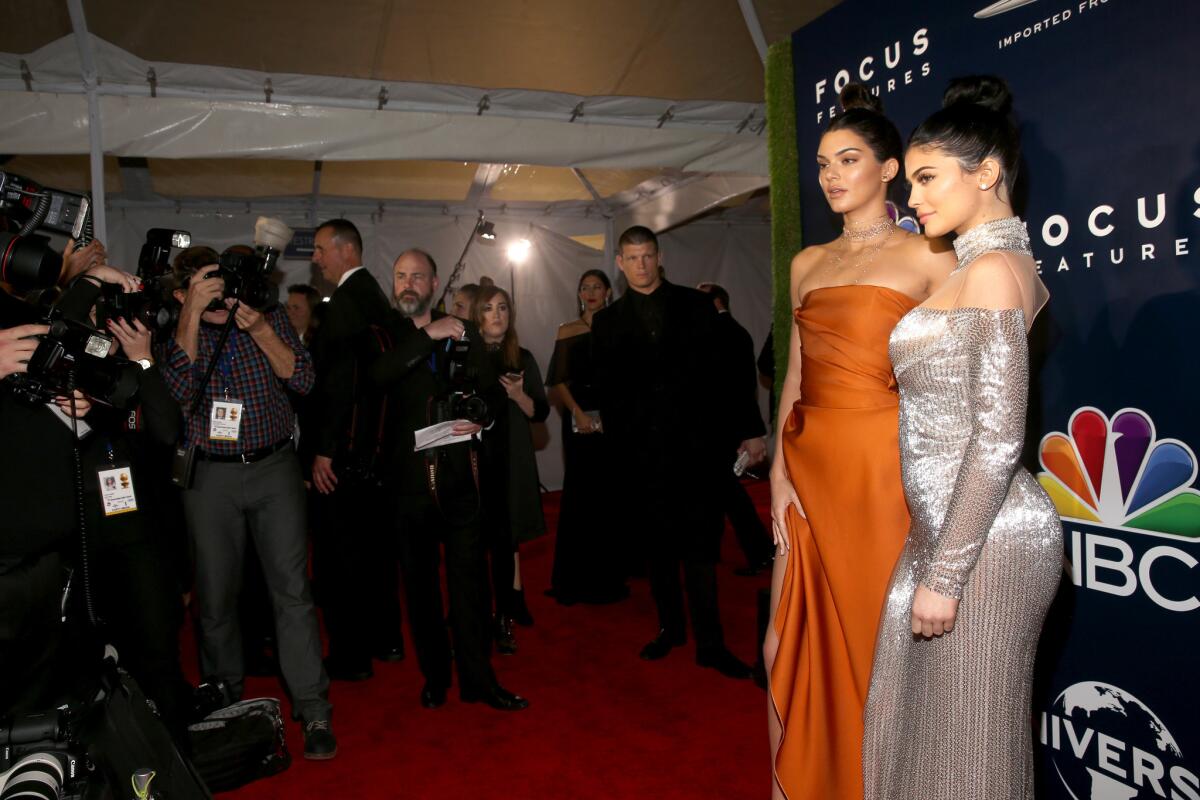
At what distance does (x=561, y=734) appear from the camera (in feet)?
10.3

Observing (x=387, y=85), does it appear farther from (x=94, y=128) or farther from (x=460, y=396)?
(x=460, y=396)

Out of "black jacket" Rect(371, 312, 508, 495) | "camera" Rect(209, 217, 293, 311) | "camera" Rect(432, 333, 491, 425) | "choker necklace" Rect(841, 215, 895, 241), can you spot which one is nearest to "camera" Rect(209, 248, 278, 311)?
"camera" Rect(209, 217, 293, 311)

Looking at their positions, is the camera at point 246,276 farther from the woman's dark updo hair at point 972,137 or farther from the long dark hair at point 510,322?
the woman's dark updo hair at point 972,137

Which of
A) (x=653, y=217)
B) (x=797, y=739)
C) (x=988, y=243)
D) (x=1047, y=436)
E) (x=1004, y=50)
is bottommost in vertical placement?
(x=797, y=739)

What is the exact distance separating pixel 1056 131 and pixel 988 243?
77cm

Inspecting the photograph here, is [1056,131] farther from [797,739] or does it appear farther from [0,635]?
[0,635]

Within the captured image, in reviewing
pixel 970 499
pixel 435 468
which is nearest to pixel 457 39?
pixel 435 468

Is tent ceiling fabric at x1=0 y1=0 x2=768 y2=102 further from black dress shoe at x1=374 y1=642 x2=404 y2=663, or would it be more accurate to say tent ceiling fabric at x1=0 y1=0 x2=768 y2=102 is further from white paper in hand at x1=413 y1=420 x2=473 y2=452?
black dress shoe at x1=374 y1=642 x2=404 y2=663

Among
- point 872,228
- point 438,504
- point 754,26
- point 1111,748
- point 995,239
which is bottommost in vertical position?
point 1111,748

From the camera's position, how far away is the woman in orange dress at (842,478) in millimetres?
1978

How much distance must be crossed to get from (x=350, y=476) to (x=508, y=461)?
2.49ft

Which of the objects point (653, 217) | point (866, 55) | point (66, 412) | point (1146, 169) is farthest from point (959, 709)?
point (653, 217)

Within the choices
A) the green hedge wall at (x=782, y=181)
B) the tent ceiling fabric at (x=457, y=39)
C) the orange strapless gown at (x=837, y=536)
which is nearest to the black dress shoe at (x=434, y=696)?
the orange strapless gown at (x=837, y=536)

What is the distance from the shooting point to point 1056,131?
2186mm
